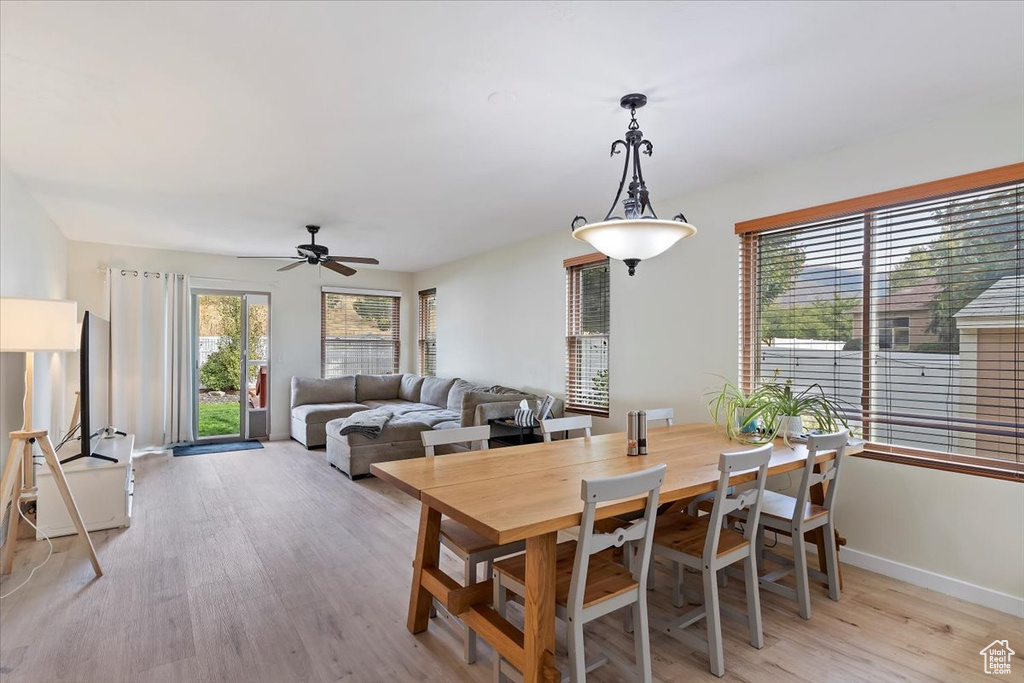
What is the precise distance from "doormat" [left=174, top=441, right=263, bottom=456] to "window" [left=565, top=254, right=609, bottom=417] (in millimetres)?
4069

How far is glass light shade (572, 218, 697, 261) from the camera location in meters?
2.20

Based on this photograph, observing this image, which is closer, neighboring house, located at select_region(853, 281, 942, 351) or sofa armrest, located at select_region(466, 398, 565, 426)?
neighboring house, located at select_region(853, 281, 942, 351)

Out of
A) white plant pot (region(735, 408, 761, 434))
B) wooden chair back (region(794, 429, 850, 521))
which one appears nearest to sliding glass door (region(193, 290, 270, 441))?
white plant pot (region(735, 408, 761, 434))

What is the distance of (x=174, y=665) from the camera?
2.08 metres

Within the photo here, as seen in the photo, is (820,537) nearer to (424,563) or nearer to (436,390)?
(424,563)

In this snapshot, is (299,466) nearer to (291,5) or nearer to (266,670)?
(266,670)

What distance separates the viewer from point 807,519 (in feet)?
8.20

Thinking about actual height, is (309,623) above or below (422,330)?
below

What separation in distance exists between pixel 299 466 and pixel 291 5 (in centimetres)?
469

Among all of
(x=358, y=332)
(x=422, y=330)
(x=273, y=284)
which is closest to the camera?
(x=273, y=284)

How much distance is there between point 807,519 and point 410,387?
5677mm

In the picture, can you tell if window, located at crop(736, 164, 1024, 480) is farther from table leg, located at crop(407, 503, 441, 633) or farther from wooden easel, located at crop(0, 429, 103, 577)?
wooden easel, located at crop(0, 429, 103, 577)

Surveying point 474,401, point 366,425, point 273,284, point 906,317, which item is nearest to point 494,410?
point 474,401

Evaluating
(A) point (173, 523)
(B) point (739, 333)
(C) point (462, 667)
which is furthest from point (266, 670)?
(B) point (739, 333)
